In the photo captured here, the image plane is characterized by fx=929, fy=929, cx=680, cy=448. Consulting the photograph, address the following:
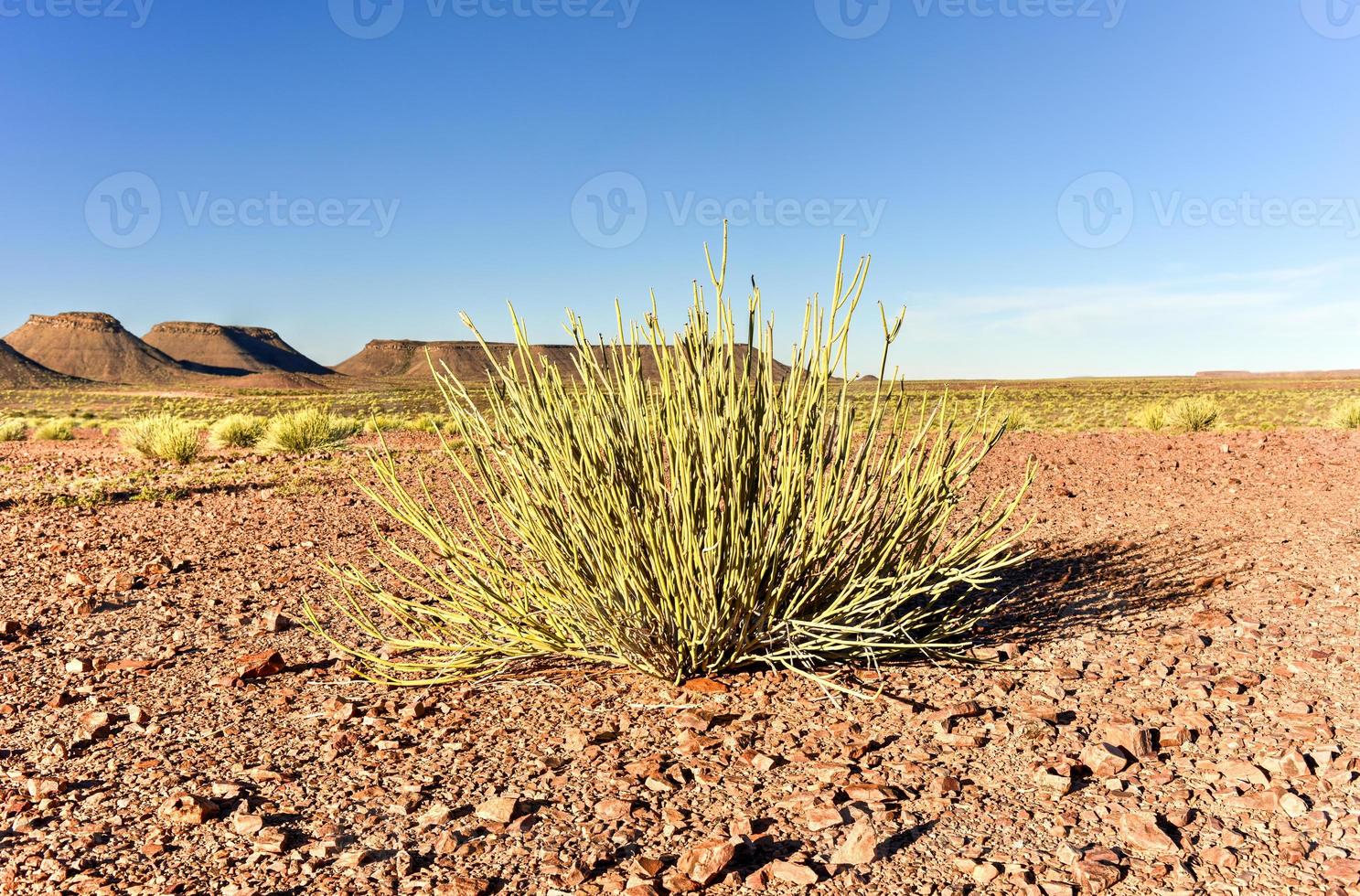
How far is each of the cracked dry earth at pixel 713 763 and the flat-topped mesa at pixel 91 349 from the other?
14236cm

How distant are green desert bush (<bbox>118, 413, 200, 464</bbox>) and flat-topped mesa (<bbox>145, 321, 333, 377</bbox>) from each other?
152m

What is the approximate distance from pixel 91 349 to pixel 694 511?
15520cm

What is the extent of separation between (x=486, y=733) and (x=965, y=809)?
1.75m

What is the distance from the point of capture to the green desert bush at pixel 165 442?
47.9 ft

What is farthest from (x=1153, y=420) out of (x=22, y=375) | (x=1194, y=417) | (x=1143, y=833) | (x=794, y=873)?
(x=22, y=375)

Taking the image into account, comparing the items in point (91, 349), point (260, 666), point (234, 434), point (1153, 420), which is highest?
point (91, 349)

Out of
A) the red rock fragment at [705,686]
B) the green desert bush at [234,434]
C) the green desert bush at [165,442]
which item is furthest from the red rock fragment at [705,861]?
the green desert bush at [234,434]

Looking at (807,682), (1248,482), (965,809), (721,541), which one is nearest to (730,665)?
(807,682)

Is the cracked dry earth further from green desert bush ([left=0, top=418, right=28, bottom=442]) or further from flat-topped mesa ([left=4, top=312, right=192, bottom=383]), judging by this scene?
flat-topped mesa ([left=4, top=312, right=192, bottom=383])

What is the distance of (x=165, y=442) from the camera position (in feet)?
48.0

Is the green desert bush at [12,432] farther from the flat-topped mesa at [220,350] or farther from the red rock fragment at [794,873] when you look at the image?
the flat-topped mesa at [220,350]

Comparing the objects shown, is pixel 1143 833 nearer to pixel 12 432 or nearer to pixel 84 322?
pixel 12 432

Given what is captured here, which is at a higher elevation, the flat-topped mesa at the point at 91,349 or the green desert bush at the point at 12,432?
the flat-topped mesa at the point at 91,349

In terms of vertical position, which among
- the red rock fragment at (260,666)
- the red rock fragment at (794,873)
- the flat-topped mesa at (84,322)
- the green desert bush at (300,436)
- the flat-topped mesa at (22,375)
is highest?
the flat-topped mesa at (84,322)
